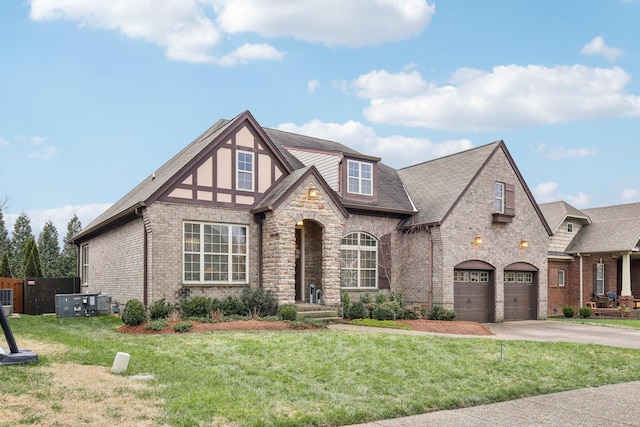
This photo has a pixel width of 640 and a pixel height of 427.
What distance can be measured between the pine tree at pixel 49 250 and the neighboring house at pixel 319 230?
15.1m

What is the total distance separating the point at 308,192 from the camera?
773 inches

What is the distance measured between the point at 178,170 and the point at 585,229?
2370 centimetres

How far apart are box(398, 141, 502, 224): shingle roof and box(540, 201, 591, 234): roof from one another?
8.45 m

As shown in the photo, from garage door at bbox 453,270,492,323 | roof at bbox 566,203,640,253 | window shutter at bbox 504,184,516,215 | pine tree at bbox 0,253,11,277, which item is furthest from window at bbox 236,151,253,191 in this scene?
pine tree at bbox 0,253,11,277

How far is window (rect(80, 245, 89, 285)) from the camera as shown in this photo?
2677 cm

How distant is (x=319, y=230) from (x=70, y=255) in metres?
28.0

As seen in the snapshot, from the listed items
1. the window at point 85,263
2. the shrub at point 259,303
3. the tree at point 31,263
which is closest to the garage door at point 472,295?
the shrub at point 259,303

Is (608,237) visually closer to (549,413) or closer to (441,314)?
(441,314)

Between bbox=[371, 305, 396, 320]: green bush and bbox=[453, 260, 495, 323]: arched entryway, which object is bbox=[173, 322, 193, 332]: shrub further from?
bbox=[453, 260, 495, 323]: arched entryway

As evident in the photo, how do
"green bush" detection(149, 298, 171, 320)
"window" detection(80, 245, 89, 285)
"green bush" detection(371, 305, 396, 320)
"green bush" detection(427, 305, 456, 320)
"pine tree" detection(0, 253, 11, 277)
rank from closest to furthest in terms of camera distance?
"green bush" detection(149, 298, 171, 320)
"green bush" detection(371, 305, 396, 320)
"green bush" detection(427, 305, 456, 320)
"window" detection(80, 245, 89, 285)
"pine tree" detection(0, 253, 11, 277)

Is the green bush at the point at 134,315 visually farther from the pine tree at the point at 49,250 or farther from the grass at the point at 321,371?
the pine tree at the point at 49,250

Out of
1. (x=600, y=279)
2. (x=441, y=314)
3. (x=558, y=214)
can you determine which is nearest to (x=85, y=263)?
(x=441, y=314)

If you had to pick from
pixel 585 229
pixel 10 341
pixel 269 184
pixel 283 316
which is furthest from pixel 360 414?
pixel 585 229

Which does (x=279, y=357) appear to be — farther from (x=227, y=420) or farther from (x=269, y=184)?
(x=269, y=184)
